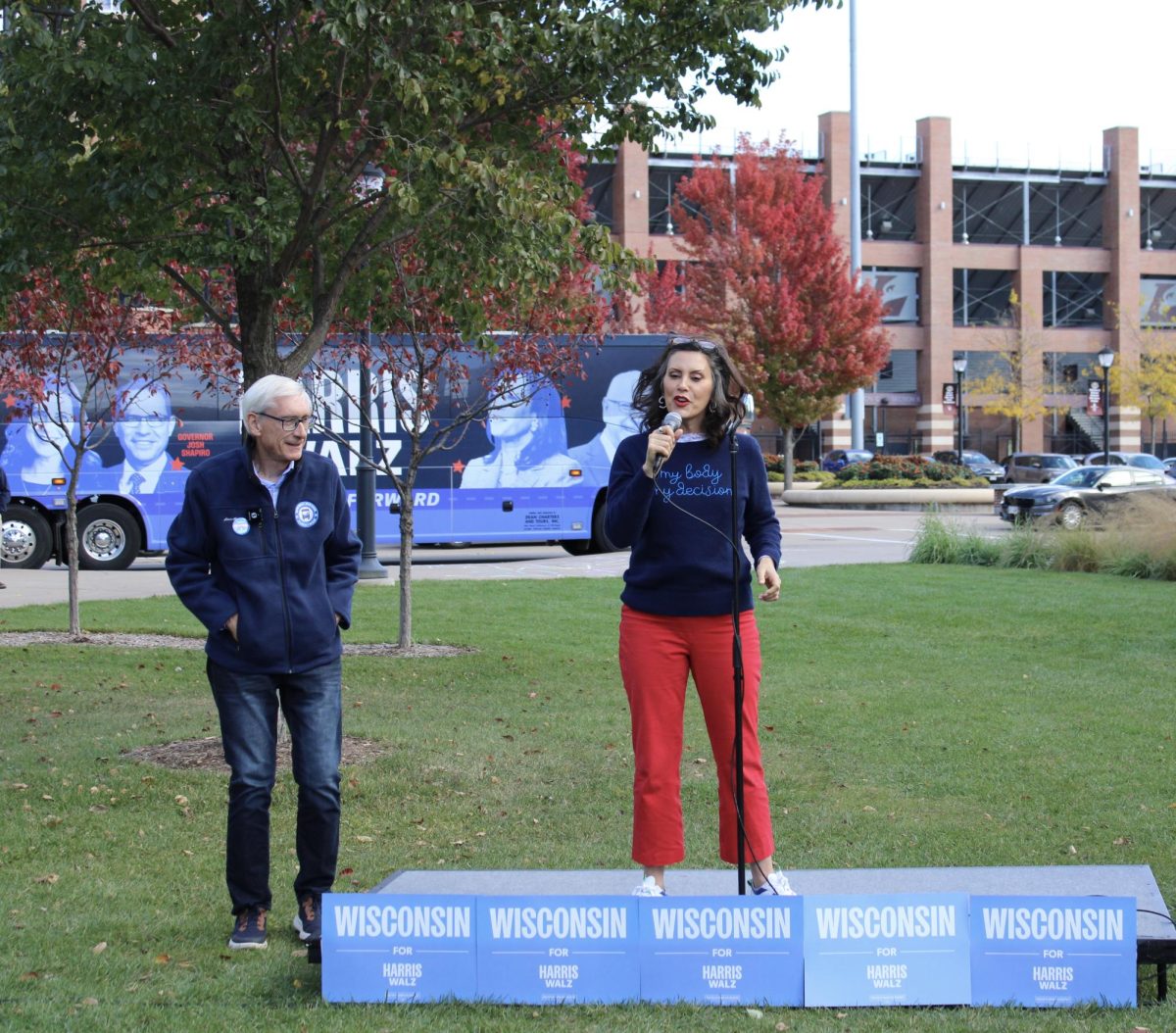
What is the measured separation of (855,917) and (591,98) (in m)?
5.34

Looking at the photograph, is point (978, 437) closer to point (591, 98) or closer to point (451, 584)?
point (451, 584)

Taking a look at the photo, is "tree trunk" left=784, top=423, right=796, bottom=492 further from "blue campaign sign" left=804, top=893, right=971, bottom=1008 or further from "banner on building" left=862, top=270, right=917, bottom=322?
"blue campaign sign" left=804, top=893, right=971, bottom=1008

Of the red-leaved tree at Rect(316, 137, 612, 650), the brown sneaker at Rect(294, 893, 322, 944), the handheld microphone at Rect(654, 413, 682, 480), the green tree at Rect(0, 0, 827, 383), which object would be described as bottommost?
the brown sneaker at Rect(294, 893, 322, 944)

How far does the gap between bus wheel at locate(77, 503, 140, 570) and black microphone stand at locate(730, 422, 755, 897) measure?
718 inches

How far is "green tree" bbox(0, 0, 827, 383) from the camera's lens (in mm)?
7117

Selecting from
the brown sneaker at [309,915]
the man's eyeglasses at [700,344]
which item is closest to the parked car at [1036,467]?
the man's eyeglasses at [700,344]


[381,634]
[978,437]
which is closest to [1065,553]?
[381,634]

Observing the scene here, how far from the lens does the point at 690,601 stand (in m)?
4.53

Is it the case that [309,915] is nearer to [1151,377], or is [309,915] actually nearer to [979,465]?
[979,465]

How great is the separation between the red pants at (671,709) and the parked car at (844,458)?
4399 centimetres

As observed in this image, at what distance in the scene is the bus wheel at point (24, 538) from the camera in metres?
20.9

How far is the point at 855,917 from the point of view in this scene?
4215mm

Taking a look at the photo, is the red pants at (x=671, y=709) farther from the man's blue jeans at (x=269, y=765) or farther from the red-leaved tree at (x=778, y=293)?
the red-leaved tree at (x=778, y=293)

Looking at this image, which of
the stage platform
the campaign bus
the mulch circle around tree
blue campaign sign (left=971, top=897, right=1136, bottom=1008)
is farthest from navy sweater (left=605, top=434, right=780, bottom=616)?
the campaign bus
